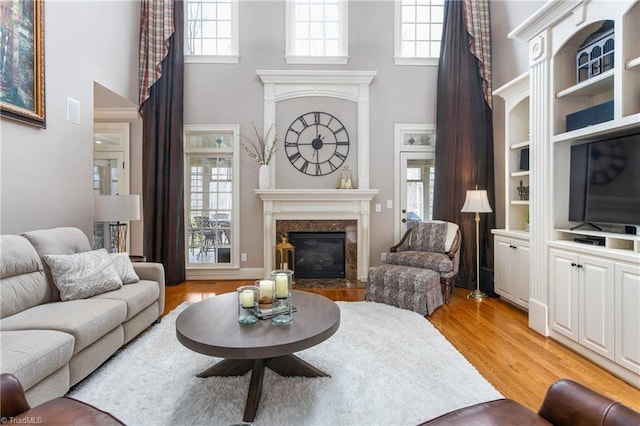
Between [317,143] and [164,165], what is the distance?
2.20 metres

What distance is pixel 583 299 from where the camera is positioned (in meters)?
2.38

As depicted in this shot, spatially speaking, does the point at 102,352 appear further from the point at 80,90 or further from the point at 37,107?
the point at 80,90

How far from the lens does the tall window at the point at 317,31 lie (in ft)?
15.6

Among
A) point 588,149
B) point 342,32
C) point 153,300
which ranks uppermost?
point 342,32

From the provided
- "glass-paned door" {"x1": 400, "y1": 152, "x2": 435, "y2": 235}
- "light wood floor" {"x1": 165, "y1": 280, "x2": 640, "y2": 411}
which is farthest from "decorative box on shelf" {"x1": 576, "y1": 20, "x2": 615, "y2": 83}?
"glass-paned door" {"x1": 400, "y1": 152, "x2": 435, "y2": 235}

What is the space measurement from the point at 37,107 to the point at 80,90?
0.68 meters

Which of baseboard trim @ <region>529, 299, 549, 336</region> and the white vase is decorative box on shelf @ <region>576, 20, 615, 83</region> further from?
the white vase

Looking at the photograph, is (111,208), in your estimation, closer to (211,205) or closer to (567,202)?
(211,205)

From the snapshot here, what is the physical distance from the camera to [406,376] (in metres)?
2.10

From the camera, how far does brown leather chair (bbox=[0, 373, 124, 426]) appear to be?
1.11m

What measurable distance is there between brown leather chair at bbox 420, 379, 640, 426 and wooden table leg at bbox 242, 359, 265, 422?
38.9 inches

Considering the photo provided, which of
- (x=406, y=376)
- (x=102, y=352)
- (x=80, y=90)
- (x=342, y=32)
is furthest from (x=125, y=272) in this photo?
(x=342, y=32)

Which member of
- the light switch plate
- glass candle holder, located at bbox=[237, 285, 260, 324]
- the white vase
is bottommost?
glass candle holder, located at bbox=[237, 285, 260, 324]

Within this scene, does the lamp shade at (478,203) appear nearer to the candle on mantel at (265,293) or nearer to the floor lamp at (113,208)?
the candle on mantel at (265,293)
